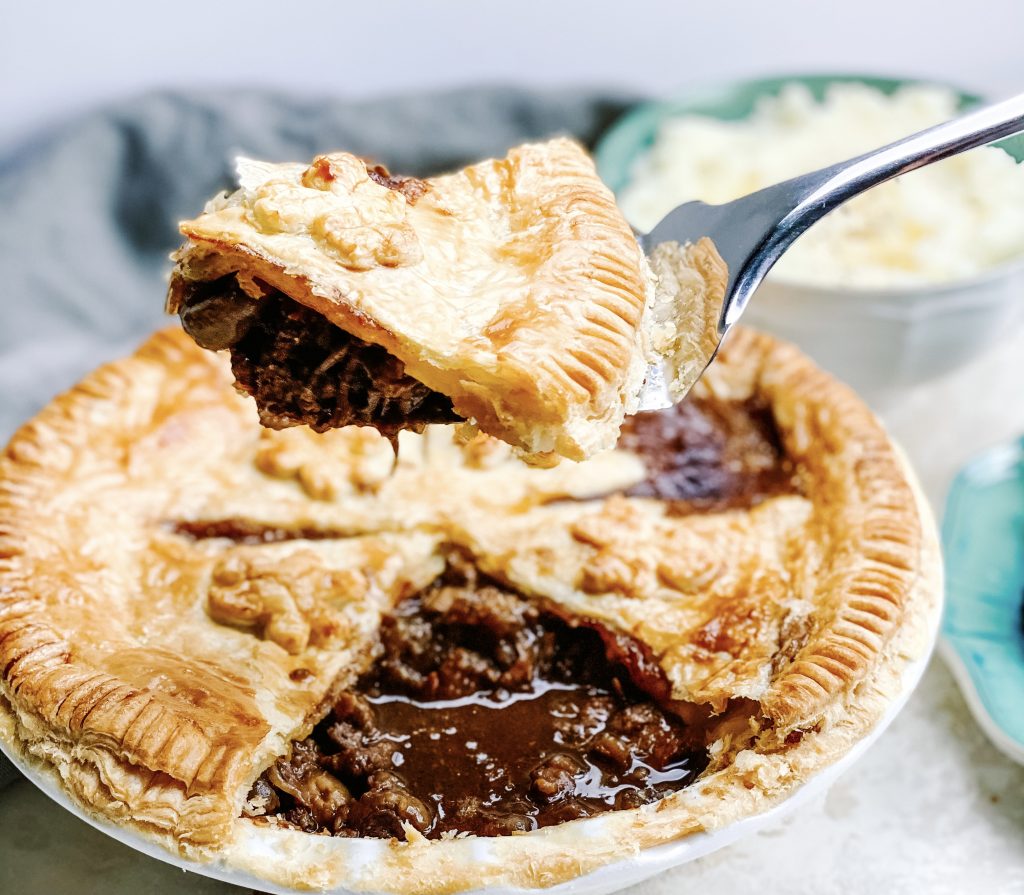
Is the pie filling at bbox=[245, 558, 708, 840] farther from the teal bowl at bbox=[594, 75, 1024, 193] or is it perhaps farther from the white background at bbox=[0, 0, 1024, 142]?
the white background at bbox=[0, 0, 1024, 142]

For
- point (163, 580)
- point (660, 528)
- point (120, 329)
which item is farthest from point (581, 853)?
point (120, 329)

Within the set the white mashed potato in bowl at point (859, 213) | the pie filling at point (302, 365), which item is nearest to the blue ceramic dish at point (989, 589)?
the white mashed potato in bowl at point (859, 213)

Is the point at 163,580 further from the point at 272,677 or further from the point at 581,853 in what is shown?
the point at 581,853

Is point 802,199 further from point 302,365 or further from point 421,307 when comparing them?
point 302,365

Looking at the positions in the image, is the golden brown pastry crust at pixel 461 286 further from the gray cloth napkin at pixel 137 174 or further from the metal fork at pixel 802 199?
the gray cloth napkin at pixel 137 174

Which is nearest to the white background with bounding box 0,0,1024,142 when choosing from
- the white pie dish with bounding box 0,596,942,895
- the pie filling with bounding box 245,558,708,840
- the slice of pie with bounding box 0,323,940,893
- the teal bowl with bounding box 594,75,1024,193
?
the teal bowl with bounding box 594,75,1024,193

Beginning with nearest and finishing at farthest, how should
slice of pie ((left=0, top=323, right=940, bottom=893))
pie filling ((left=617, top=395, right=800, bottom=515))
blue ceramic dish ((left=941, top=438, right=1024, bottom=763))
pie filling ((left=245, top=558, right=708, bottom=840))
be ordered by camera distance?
slice of pie ((left=0, top=323, right=940, bottom=893))
pie filling ((left=245, top=558, right=708, bottom=840))
blue ceramic dish ((left=941, top=438, right=1024, bottom=763))
pie filling ((left=617, top=395, right=800, bottom=515))

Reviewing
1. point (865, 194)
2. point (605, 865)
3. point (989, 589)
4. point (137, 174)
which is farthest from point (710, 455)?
point (137, 174)
